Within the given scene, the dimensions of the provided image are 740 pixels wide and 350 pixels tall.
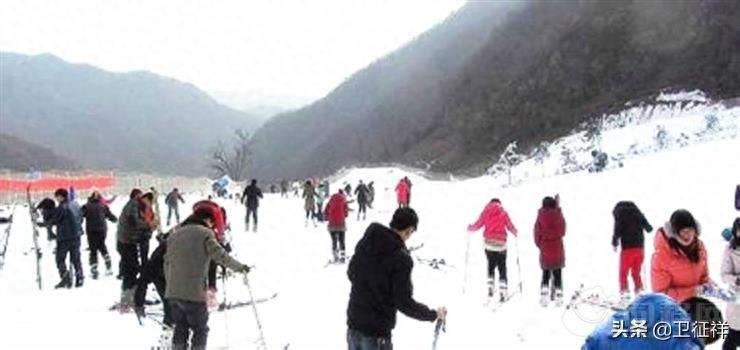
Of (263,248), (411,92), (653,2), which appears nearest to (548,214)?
(263,248)

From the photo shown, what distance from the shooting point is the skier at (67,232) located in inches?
593

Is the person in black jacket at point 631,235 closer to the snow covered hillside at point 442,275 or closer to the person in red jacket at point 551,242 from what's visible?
the person in red jacket at point 551,242

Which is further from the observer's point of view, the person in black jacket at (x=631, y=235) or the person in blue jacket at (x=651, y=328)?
the person in black jacket at (x=631, y=235)

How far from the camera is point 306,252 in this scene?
21344 millimetres

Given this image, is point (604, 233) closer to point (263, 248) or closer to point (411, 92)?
point (263, 248)

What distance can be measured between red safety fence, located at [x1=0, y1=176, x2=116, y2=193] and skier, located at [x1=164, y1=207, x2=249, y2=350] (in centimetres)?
2459

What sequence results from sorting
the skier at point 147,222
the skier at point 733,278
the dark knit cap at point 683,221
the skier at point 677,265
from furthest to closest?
the skier at point 147,222 < the skier at point 733,278 < the skier at point 677,265 < the dark knit cap at point 683,221

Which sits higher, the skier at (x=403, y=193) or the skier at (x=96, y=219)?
the skier at (x=403, y=193)

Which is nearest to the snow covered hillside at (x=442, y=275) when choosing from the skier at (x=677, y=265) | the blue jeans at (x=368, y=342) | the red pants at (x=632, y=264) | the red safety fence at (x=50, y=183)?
the red pants at (x=632, y=264)

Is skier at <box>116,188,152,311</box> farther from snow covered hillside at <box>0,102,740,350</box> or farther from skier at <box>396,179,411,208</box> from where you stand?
skier at <box>396,179,411,208</box>

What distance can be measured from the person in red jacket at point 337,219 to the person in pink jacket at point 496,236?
5.39 meters

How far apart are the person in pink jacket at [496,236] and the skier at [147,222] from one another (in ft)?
16.4

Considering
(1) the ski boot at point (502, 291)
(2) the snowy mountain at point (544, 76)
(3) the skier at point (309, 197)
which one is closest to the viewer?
(1) the ski boot at point (502, 291)

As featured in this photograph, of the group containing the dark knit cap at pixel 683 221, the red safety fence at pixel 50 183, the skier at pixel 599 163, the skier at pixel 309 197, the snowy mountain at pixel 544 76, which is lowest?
the dark knit cap at pixel 683 221
